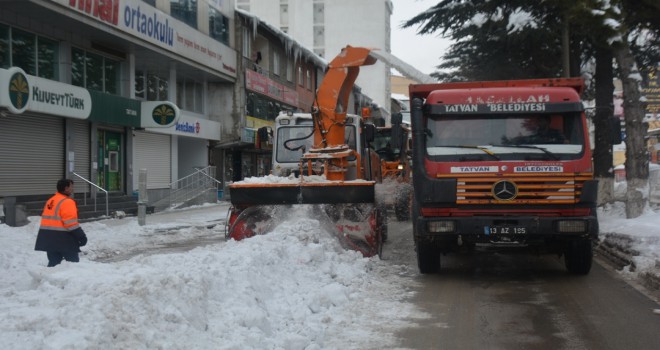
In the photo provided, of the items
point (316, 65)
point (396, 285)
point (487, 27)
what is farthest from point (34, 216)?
Answer: point (316, 65)

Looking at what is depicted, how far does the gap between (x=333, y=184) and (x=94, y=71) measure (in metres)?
15.2

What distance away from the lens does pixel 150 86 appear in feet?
88.6

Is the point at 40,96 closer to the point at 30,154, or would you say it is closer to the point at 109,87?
the point at 30,154

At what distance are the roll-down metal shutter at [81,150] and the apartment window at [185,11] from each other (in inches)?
261

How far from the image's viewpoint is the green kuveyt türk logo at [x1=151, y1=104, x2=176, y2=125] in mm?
23062

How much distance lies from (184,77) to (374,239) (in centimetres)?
2177

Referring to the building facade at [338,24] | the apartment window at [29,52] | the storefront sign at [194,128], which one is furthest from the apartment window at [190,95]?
the building facade at [338,24]

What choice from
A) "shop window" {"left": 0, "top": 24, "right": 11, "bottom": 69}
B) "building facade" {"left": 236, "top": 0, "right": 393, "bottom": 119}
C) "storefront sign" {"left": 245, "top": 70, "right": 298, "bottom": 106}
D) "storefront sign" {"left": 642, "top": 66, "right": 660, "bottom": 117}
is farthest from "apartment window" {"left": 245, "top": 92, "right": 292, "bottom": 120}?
"building facade" {"left": 236, "top": 0, "right": 393, "bottom": 119}

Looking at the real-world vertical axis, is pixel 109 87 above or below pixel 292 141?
above

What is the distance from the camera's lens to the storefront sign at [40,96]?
15023 mm

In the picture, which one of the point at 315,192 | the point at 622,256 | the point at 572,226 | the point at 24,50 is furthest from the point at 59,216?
the point at 24,50

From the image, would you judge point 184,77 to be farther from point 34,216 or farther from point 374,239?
point 374,239

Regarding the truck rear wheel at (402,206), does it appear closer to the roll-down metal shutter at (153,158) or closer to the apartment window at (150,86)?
the roll-down metal shutter at (153,158)

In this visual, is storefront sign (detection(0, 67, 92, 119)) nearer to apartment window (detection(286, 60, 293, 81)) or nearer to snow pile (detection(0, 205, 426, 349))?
snow pile (detection(0, 205, 426, 349))
